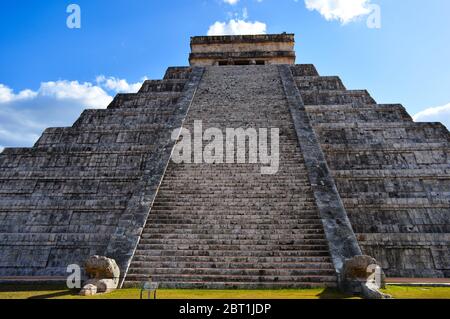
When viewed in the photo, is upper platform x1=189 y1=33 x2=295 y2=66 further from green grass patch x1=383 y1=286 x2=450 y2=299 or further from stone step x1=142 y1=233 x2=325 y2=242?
green grass patch x1=383 y1=286 x2=450 y2=299

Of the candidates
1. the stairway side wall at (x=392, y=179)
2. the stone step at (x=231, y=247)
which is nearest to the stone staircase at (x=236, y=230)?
the stone step at (x=231, y=247)

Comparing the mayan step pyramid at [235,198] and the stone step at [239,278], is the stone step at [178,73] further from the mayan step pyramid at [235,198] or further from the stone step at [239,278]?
the stone step at [239,278]

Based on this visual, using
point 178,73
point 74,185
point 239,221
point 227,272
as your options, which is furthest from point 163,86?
point 227,272

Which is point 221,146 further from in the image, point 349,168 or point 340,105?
point 340,105

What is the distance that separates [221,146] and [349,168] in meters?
3.82

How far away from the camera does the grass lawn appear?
608 centimetres

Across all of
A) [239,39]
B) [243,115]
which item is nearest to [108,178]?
[243,115]

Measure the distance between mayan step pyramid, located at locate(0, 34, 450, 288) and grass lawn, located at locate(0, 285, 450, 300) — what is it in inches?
15.8

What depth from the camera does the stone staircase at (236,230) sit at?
23.4ft

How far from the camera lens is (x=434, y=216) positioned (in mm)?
9281

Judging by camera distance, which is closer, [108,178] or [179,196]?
[179,196]

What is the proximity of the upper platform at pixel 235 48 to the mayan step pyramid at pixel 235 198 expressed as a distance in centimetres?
901

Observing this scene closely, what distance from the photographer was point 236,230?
8.30 meters

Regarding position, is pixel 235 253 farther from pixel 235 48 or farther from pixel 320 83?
pixel 235 48
